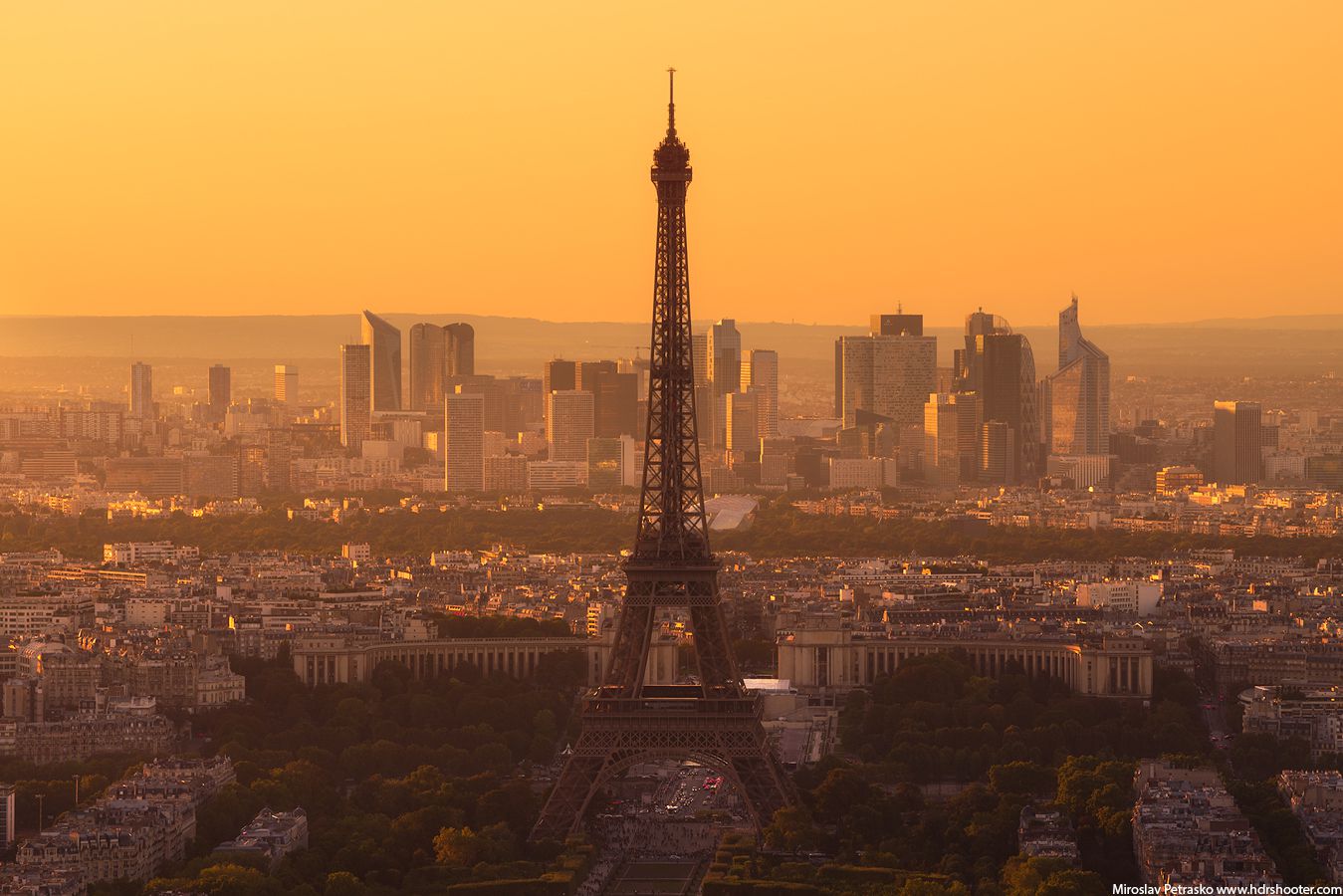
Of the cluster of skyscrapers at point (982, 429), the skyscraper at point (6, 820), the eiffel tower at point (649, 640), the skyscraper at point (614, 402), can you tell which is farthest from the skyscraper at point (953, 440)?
the skyscraper at point (6, 820)

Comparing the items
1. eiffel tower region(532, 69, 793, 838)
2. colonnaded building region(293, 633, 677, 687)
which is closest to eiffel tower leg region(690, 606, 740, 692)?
eiffel tower region(532, 69, 793, 838)

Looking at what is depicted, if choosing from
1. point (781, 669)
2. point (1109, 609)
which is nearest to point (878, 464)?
point (1109, 609)

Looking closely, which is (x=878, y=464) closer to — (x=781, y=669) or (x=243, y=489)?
(x=243, y=489)

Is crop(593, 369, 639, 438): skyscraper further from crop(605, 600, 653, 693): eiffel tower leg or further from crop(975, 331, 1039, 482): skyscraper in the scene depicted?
crop(605, 600, 653, 693): eiffel tower leg

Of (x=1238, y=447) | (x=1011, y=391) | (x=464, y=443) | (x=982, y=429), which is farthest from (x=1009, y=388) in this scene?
(x=464, y=443)

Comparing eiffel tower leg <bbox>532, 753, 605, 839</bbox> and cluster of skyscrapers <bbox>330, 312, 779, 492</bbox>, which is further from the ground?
cluster of skyscrapers <bbox>330, 312, 779, 492</bbox>

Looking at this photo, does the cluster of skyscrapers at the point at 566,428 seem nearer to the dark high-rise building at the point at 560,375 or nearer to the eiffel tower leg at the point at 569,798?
the dark high-rise building at the point at 560,375
